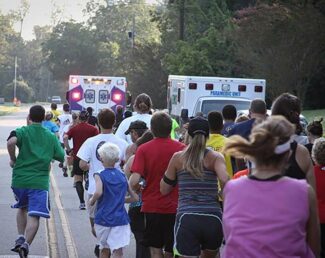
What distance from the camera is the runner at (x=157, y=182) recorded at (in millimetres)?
8484

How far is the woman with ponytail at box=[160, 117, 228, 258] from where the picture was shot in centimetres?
752

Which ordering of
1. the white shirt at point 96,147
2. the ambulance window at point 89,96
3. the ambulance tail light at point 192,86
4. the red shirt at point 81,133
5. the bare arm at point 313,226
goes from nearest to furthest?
the bare arm at point 313,226 → the white shirt at point 96,147 → the red shirt at point 81,133 → the ambulance tail light at point 192,86 → the ambulance window at point 89,96

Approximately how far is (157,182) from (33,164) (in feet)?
9.14

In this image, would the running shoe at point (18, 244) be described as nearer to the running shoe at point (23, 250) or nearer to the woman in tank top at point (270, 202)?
the running shoe at point (23, 250)

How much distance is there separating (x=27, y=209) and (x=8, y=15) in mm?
162197

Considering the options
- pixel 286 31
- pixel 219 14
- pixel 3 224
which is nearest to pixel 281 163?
pixel 3 224

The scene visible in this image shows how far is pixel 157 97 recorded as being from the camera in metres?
52.6

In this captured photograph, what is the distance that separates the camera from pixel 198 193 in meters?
7.59

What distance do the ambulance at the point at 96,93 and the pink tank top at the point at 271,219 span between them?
26.8 metres

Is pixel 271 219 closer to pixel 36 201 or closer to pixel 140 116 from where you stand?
pixel 36 201

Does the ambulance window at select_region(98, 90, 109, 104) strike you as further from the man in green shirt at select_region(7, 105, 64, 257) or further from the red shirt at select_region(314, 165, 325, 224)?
the red shirt at select_region(314, 165, 325, 224)

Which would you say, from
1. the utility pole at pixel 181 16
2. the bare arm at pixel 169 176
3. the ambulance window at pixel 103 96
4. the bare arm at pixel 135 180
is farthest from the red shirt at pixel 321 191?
the utility pole at pixel 181 16

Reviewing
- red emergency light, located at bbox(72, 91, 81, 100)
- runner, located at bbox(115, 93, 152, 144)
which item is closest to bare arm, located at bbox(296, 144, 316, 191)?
runner, located at bbox(115, 93, 152, 144)

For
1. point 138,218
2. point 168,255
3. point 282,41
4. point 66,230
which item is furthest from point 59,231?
point 282,41
